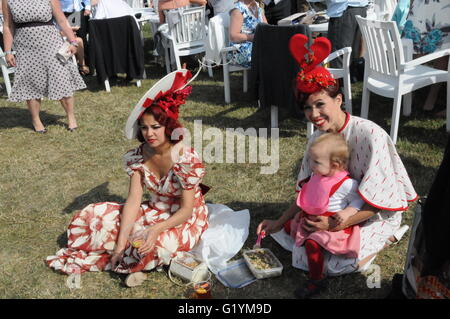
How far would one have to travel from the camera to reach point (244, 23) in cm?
592

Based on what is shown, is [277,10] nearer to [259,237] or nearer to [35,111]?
[35,111]

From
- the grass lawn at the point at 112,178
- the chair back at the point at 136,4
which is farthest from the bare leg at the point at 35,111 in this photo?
the chair back at the point at 136,4

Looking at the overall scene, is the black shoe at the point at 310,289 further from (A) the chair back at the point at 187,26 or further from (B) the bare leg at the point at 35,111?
(A) the chair back at the point at 187,26

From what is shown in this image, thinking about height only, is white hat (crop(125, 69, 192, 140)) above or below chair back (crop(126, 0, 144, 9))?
above

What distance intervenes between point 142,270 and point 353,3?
388 centimetres

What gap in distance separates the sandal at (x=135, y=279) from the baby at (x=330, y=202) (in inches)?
37.0

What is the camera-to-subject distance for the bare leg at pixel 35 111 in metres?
5.63

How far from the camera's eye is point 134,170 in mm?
3188

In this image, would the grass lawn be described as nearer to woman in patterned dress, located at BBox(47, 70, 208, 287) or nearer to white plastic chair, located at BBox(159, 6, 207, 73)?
woman in patterned dress, located at BBox(47, 70, 208, 287)

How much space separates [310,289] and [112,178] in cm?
238

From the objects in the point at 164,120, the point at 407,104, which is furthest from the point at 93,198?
the point at 407,104

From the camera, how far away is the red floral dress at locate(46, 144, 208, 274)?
2.99m

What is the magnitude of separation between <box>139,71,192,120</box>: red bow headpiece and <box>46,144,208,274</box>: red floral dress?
32 centimetres

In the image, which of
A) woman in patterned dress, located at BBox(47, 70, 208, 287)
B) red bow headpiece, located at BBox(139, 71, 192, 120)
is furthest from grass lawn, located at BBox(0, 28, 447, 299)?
red bow headpiece, located at BBox(139, 71, 192, 120)
